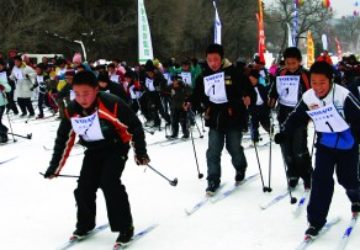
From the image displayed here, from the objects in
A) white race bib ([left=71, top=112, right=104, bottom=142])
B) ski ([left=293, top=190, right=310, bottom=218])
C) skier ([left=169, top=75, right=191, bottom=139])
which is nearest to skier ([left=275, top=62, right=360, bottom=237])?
ski ([left=293, top=190, right=310, bottom=218])

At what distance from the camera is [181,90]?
11.0m

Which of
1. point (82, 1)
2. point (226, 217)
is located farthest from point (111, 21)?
point (226, 217)

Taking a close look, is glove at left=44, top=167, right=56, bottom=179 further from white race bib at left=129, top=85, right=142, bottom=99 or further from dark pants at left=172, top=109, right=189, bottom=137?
white race bib at left=129, top=85, right=142, bottom=99

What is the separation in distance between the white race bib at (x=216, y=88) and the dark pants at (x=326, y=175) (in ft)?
5.90

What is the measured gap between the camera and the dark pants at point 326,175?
4.37 meters

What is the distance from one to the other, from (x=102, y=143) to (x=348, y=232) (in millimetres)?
2315

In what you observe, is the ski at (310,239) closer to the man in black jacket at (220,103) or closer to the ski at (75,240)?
the man in black jacket at (220,103)

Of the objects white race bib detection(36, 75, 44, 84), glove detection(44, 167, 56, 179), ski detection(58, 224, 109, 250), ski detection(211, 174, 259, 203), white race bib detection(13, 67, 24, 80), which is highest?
white race bib detection(13, 67, 24, 80)

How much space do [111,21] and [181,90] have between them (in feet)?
82.2

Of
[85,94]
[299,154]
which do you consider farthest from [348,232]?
[85,94]

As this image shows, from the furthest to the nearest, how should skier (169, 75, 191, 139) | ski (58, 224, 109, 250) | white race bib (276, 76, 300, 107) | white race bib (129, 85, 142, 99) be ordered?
white race bib (129, 85, 142, 99), skier (169, 75, 191, 139), white race bib (276, 76, 300, 107), ski (58, 224, 109, 250)

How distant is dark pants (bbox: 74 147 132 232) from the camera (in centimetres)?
436

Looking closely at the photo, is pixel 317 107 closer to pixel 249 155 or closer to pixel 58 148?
pixel 58 148

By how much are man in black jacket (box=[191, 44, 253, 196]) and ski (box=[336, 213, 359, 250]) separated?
1774mm
